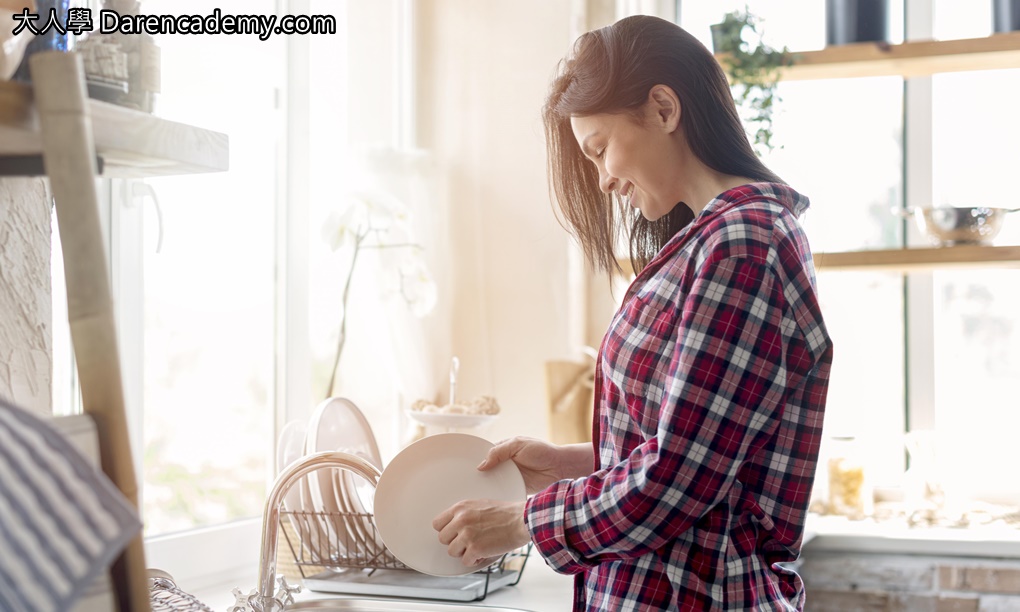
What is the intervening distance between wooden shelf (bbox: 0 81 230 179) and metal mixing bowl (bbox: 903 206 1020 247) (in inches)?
66.6

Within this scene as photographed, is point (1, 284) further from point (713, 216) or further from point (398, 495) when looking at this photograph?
point (713, 216)

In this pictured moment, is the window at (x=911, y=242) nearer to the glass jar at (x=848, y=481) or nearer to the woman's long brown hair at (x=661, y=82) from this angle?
the glass jar at (x=848, y=481)

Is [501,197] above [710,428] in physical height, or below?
above

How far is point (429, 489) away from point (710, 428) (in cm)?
50

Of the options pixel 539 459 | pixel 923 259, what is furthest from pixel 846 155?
pixel 539 459

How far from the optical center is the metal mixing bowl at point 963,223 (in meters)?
2.14

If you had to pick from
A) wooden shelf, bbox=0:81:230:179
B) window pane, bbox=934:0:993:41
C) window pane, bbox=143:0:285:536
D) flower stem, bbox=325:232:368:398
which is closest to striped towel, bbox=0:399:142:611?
wooden shelf, bbox=0:81:230:179

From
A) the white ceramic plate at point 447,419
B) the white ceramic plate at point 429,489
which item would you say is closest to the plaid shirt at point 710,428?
the white ceramic plate at point 429,489

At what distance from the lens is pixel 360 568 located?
5.11ft

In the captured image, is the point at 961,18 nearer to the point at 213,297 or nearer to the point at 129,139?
the point at 213,297

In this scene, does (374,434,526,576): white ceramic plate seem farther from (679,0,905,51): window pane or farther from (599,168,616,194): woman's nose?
(679,0,905,51): window pane

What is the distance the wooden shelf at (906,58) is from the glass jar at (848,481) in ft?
2.76

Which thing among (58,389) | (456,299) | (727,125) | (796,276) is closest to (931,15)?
(456,299)

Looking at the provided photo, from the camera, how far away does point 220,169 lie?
958 mm
